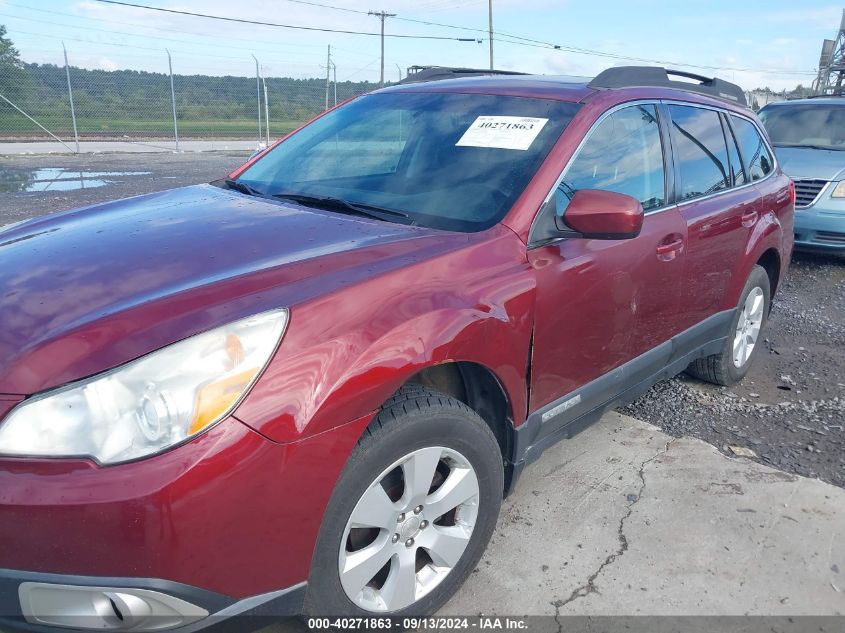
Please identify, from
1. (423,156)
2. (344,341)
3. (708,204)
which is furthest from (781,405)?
(344,341)

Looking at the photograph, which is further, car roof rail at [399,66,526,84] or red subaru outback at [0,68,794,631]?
car roof rail at [399,66,526,84]

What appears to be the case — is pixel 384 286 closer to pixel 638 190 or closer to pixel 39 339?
pixel 39 339

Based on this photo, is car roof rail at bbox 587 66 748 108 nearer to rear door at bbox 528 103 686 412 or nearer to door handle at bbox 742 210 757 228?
rear door at bbox 528 103 686 412

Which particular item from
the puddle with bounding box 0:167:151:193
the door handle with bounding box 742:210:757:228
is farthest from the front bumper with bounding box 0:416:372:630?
the puddle with bounding box 0:167:151:193

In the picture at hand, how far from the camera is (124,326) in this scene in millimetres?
1630

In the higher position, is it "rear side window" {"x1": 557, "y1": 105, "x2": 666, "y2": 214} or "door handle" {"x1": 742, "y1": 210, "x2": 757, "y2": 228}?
"rear side window" {"x1": 557, "y1": 105, "x2": 666, "y2": 214}

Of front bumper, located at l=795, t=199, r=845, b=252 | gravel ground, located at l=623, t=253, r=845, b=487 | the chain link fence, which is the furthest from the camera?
the chain link fence

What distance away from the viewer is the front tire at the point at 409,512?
178cm

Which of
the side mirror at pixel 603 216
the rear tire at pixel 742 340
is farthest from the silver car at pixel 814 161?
the side mirror at pixel 603 216

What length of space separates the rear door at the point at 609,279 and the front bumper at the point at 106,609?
4.29 ft

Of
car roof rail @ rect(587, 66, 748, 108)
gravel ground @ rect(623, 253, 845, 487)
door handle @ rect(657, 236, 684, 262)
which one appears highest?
car roof rail @ rect(587, 66, 748, 108)

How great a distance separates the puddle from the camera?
11.1m

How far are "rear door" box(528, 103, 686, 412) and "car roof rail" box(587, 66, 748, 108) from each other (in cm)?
13

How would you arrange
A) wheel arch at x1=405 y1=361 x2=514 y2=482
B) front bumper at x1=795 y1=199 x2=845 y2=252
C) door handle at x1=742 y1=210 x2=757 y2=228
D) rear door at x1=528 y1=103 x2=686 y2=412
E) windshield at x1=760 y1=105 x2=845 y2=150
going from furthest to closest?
windshield at x1=760 y1=105 x2=845 y2=150
front bumper at x1=795 y1=199 x2=845 y2=252
door handle at x1=742 y1=210 x2=757 y2=228
rear door at x1=528 y1=103 x2=686 y2=412
wheel arch at x1=405 y1=361 x2=514 y2=482
